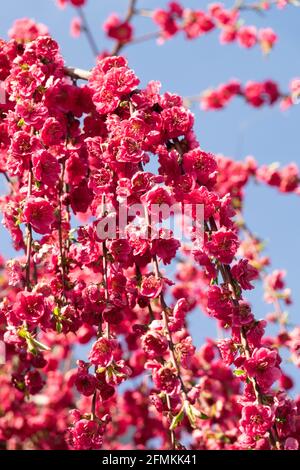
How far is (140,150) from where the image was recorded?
65.1 inches

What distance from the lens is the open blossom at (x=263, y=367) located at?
4.94ft

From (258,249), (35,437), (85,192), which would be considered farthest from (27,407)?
(85,192)

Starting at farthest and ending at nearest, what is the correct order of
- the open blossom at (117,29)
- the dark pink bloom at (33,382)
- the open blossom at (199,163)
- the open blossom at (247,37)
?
the open blossom at (247,37), the open blossom at (117,29), the dark pink bloom at (33,382), the open blossom at (199,163)

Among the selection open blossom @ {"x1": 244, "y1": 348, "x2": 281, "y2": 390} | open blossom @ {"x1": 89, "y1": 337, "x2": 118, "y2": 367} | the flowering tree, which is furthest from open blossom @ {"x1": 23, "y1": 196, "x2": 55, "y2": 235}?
open blossom @ {"x1": 244, "y1": 348, "x2": 281, "y2": 390}

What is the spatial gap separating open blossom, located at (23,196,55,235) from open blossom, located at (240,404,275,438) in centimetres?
79

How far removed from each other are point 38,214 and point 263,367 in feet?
2.63

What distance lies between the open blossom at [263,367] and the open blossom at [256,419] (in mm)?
83

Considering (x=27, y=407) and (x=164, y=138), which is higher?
(x=164, y=138)

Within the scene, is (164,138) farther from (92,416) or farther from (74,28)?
(74,28)

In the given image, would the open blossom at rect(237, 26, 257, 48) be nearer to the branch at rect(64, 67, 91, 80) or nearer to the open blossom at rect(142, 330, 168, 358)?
the branch at rect(64, 67, 91, 80)

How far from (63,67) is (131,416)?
315cm

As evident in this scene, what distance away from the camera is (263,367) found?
4.98 ft

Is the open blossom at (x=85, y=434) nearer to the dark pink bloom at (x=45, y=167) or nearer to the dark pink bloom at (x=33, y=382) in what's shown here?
the dark pink bloom at (x=33, y=382)

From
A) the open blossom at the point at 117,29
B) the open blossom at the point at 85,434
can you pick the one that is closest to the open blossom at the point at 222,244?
the open blossom at the point at 85,434
